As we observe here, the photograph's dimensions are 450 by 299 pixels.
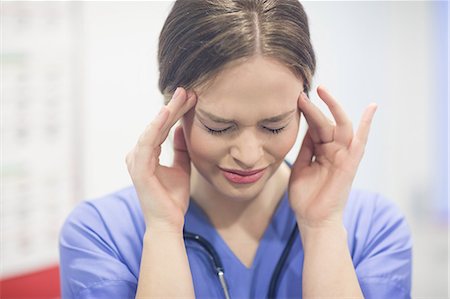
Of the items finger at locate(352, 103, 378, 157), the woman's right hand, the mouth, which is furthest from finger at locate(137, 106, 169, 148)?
finger at locate(352, 103, 378, 157)

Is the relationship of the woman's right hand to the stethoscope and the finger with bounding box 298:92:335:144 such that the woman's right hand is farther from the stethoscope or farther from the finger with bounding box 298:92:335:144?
the finger with bounding box 298:92:335:144

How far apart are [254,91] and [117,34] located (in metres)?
0.87

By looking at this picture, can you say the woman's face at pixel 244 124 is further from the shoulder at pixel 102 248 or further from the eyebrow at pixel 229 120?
the shoulder at pixel 102 248

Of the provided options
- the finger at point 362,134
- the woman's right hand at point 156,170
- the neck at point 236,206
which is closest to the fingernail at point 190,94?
the woman's right hand at point 156,170

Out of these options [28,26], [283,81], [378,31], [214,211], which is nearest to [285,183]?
[214,211]

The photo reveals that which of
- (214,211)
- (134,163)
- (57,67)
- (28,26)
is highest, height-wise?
(28,26)

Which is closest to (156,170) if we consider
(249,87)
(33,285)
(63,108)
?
(249,87)

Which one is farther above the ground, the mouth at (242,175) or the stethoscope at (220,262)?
the mouth at (242,175)

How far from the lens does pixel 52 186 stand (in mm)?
1682

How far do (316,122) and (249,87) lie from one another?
0.22 metres

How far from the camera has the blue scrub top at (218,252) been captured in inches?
42.4

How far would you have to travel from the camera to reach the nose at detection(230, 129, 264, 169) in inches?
39.3

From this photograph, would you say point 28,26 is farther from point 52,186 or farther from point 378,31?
point 378,31

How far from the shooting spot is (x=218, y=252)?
1.18 meters
